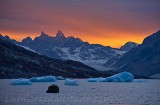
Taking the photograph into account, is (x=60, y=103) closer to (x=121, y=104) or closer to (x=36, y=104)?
(x=36, y=104)

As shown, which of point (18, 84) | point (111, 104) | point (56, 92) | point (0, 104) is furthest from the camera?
point (18, 84)

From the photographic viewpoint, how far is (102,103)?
261ft

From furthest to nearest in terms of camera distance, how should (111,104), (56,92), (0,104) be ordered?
(56,92), (111,104), (0,104)

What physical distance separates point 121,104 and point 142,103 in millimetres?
5847

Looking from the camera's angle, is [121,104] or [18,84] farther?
[18,84]

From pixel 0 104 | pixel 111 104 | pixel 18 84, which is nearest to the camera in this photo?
pixel 0 104

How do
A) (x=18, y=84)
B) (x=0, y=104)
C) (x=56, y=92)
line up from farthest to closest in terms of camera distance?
1. (x=18, y=84)
2. (x=56, y=92)
3. (x=0, y=104)

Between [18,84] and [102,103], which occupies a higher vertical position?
[18,84]

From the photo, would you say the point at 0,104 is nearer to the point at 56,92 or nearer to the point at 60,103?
the point at 60,103

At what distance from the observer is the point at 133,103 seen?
80312mm

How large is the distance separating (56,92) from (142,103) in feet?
125

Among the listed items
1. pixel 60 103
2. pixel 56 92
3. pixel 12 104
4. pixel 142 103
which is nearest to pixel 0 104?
pixel 12 104

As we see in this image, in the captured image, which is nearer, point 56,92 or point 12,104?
point 12,104

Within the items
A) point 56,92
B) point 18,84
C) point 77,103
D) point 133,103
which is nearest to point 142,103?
point 133,103
